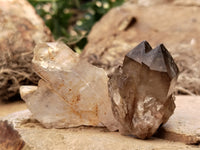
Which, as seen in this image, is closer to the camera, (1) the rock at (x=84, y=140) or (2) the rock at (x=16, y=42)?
(1) the rock at (x=84, y=140)

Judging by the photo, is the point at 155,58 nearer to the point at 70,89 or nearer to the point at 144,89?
the point at 144,89

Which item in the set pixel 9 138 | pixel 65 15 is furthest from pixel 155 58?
pixel 65 15

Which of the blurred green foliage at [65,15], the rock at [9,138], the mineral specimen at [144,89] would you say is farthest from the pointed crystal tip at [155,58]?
the blurred green foliage at [65,15]

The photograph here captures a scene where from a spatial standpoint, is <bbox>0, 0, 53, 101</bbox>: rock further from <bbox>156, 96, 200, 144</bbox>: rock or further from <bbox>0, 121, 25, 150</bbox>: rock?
<bbox>156, 96, 200, 144</bbox>: rock

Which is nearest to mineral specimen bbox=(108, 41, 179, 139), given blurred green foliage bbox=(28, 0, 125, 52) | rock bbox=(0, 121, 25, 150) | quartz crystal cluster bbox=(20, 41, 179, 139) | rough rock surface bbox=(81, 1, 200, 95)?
quartz crystal cluster bbox=(20, 41, 179, 139)

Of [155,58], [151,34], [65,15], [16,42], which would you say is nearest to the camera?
[155,58]

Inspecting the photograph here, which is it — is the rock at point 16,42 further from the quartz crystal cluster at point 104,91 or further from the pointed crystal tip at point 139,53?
the pointed crystal tip at point 139,53

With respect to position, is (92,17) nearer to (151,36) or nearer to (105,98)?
(151,36)
